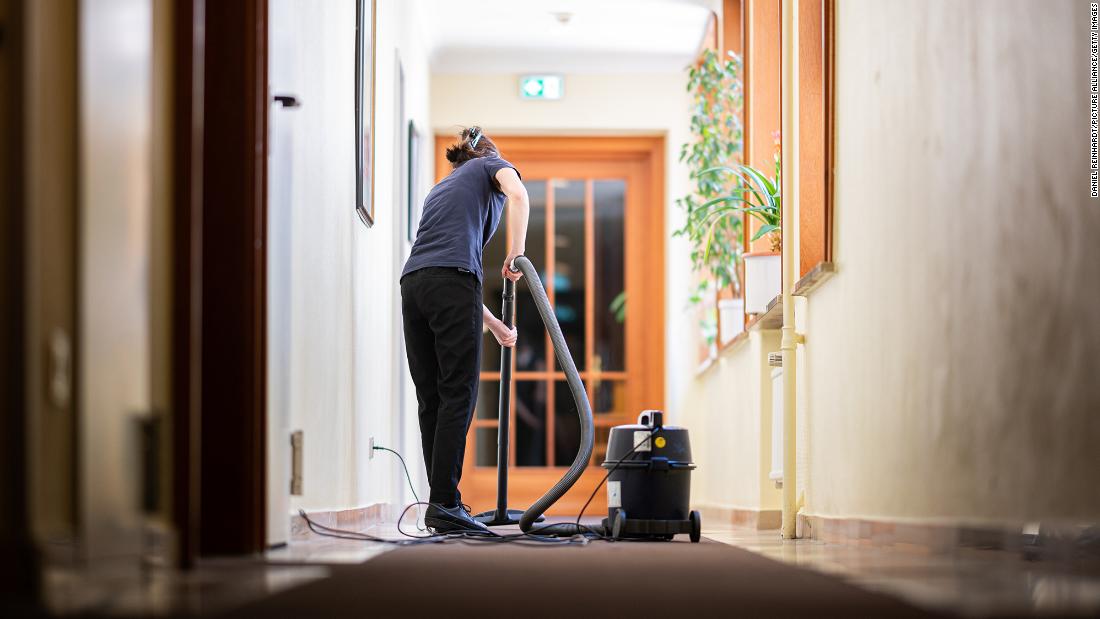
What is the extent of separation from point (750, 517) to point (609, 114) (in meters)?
3.13

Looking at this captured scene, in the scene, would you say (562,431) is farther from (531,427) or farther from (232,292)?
(232,292)

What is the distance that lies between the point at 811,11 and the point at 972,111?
1.76 metres

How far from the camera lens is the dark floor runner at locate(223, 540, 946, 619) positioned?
52.1 inches

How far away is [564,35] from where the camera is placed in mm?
6590

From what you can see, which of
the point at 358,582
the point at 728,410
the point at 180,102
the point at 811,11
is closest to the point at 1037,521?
the point at 358,582

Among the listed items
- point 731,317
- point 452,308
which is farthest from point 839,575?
point 731,317

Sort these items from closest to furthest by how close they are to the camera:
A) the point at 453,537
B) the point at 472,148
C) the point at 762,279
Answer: the point at 453,537
the point at 472,148
the point at 762,279

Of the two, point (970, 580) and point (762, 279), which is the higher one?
point (762, 279)

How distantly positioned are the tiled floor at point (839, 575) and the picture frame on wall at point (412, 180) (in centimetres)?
336

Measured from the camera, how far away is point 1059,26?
1639 millimetres

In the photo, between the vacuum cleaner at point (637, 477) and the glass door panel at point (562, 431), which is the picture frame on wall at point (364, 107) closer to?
the vacuum cleaner at point (637, 477)

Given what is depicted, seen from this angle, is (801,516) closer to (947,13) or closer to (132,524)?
(947,13)

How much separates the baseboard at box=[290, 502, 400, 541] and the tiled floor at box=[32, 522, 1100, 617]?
1.43 feet

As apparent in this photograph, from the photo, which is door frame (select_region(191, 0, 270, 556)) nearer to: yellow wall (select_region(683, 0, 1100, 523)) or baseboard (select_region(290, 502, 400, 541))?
baseboard (select_region(290, 502, 400, 541))
